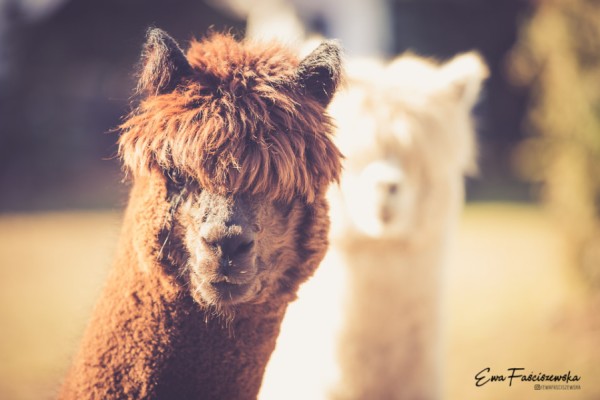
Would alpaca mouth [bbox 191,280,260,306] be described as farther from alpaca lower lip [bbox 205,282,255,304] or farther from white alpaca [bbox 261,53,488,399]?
white alpaca [bbox 261,53,488,399]

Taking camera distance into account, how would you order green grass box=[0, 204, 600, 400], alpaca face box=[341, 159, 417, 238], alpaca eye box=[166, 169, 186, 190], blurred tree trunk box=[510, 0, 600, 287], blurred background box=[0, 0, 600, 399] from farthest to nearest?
blurred tree trunk box=[510, 0, 600, 287] → blurred background box=[0, 0, 600, 399] → green grass box=[0, 204, 600, 400] → alpaca face box=[341, 159, 417, 238] → alpaca eye box=[166, 169, 186, 190]

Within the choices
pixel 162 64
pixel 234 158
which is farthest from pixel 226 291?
pixel 162 64

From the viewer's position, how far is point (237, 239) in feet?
5.96

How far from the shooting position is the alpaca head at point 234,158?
72.7 inches

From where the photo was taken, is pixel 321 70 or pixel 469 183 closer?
pixel 321 70

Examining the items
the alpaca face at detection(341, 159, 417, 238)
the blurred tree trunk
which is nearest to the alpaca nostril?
the alpaca face at detection(341, 159, 417, 238)

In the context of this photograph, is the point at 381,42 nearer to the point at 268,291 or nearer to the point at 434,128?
the point at 434,128

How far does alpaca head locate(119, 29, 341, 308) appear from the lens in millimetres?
1846

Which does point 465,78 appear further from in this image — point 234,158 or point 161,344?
point 161,344

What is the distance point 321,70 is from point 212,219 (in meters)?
0.69

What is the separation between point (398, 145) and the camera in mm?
3053

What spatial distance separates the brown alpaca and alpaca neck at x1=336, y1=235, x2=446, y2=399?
94 cm

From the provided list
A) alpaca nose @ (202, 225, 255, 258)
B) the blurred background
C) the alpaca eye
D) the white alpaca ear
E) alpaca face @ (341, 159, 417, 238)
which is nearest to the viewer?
alpaca nose @ (202, 225, 255, 258)

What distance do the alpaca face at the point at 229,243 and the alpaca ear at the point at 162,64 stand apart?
0.41 m
